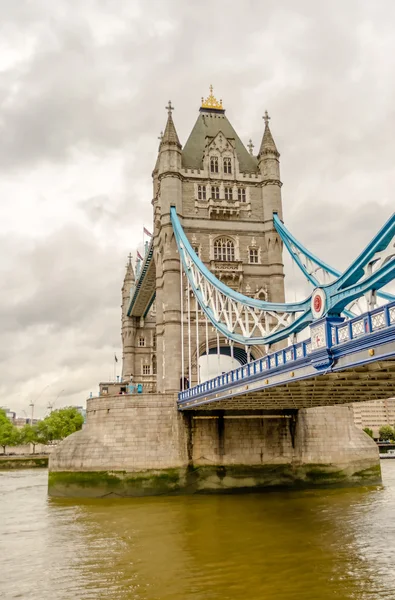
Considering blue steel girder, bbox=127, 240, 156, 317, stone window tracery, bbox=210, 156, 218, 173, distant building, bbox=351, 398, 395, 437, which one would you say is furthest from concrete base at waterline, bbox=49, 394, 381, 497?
distant building, bbox=351, 398, 395, 437

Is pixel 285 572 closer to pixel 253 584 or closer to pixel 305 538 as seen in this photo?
pixel 253 584

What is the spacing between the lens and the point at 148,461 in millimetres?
25375

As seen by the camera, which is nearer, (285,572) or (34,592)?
(34,592)

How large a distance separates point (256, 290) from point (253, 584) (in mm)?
23616

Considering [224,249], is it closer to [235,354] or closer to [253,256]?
[253,256]

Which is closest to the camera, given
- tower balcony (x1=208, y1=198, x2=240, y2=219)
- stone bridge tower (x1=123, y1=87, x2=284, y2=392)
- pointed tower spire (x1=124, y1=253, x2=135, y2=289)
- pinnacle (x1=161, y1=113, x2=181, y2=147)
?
stone bridge tower (x1=123, y1=87, x2=284, y2=392)

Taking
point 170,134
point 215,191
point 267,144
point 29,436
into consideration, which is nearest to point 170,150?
point 170,134

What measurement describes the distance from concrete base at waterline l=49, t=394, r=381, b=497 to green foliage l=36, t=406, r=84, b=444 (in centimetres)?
3933

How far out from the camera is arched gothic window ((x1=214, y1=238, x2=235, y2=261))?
33844mm

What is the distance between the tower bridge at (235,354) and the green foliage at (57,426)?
27854 millimetres

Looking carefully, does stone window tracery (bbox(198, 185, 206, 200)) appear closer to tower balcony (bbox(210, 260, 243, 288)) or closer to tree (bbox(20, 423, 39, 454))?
tower balcony (bbox(210, 260, 243, 288))

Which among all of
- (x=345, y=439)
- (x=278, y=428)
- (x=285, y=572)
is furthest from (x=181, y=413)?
(x=285, y=572)

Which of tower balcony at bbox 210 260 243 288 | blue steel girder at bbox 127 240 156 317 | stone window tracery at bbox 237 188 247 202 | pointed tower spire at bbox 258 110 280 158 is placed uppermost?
pointed tower spire at bbox 258 110 280 158

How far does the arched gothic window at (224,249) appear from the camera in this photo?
3384 centimetres
